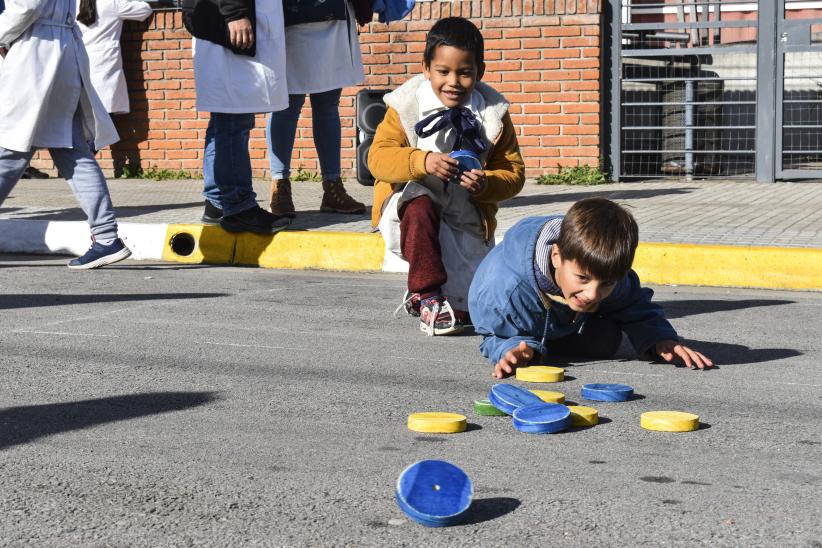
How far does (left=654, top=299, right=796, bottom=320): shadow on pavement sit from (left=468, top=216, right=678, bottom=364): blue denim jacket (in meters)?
1.09

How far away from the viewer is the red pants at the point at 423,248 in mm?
5230


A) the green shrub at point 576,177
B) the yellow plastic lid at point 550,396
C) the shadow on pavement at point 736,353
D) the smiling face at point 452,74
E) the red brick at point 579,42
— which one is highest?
the red brick at point 579,42

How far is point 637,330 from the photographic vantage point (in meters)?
4.58

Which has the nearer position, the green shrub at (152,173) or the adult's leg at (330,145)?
the adult's leg at (330,145)

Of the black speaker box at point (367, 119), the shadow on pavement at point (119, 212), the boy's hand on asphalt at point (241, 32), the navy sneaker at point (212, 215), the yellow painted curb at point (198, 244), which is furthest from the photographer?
the black speaker box at point (367, 119)

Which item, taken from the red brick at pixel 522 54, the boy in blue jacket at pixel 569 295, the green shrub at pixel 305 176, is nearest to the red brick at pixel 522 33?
the red brick at pixel 522 54

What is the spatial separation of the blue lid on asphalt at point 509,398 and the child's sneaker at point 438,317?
1370mm

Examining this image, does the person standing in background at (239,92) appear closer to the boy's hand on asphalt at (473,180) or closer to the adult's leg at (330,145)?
the adult's leg at (330,145)

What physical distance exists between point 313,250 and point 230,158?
0.73 meters

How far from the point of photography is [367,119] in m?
10.2

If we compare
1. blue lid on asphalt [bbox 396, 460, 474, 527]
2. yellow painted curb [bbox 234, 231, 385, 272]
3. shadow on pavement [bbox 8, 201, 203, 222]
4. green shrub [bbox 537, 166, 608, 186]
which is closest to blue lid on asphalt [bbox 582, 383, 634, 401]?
blue lid on asphalt [bbox 396, 460, 474, 527]

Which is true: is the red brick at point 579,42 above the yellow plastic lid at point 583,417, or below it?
above

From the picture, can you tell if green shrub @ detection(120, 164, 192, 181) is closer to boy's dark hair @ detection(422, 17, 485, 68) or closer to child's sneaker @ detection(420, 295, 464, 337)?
boy's dark hair @ detection(422, 17, 485, 68)

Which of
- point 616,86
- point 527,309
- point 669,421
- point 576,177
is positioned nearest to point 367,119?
point 576,177
